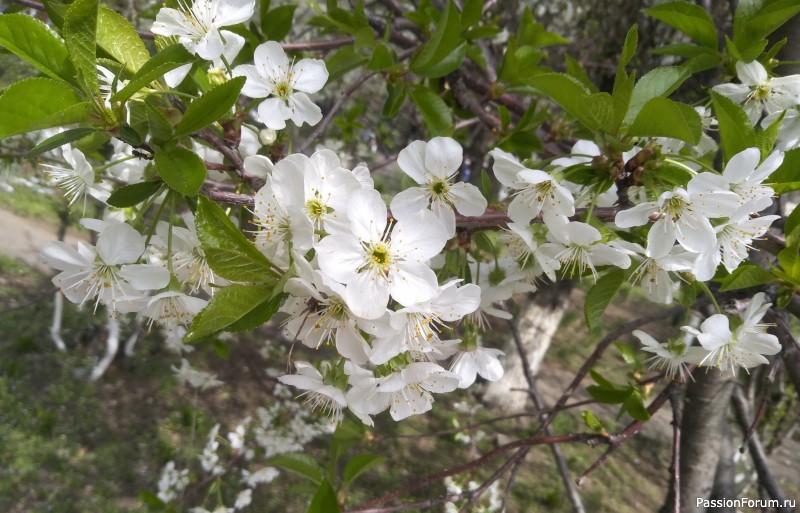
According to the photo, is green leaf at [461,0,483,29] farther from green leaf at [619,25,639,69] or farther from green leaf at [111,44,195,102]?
green leaf at [111,44,195,102]

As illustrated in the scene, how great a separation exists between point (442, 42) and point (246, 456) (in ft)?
9.87

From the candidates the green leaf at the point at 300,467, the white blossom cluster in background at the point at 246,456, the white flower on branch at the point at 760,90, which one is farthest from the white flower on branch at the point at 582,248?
the white blossom cluster in background at the point at 246,456

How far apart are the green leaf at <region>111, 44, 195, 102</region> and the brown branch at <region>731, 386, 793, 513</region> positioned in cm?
159

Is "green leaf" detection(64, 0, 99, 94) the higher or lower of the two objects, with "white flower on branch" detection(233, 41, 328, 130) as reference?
higher

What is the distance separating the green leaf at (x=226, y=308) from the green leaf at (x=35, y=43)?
0.39m

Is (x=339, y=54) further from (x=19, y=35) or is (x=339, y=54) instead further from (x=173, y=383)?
(x=173, y=383)

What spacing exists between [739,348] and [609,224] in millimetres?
419

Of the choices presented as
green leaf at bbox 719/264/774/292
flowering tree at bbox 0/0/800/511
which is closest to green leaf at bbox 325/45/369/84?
flowering tree at bbox 0/0/800/511

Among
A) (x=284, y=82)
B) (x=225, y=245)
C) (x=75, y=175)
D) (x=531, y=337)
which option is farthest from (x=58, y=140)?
(x=531, y=337)

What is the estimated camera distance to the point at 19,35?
0.67 m

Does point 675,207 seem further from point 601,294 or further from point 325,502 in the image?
point 325,502

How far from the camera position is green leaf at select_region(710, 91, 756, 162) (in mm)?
792

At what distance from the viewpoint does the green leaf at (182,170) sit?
67cm

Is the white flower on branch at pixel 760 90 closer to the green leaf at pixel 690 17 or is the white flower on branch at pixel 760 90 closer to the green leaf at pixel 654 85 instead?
the green leaf at pixel 690 17
